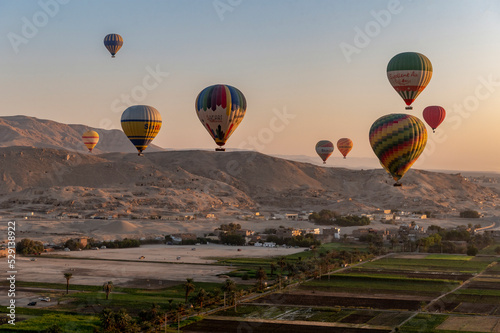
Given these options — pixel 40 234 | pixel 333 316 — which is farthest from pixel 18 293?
pixel 40 234

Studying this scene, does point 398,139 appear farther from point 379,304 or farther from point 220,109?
point 220,109

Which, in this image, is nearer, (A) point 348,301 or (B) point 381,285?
(A) point 348,301

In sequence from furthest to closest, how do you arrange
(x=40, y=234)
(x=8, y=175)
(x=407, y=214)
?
1. (x=8, y=175)
2. (x=407, y=214)
3. (x=40, y=234)

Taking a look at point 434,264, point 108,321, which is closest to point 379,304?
point 108,321

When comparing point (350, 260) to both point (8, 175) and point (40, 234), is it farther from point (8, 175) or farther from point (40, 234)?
point (8, 175)

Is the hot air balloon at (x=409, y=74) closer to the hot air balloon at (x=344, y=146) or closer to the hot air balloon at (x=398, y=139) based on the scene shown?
the hot air balloon at (x=398, y=139)

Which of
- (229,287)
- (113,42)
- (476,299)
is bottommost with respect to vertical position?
(476,299)

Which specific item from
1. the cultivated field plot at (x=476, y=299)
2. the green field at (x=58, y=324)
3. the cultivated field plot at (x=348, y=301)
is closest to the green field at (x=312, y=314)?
the cultivated field plot at (x=348, y=301)
